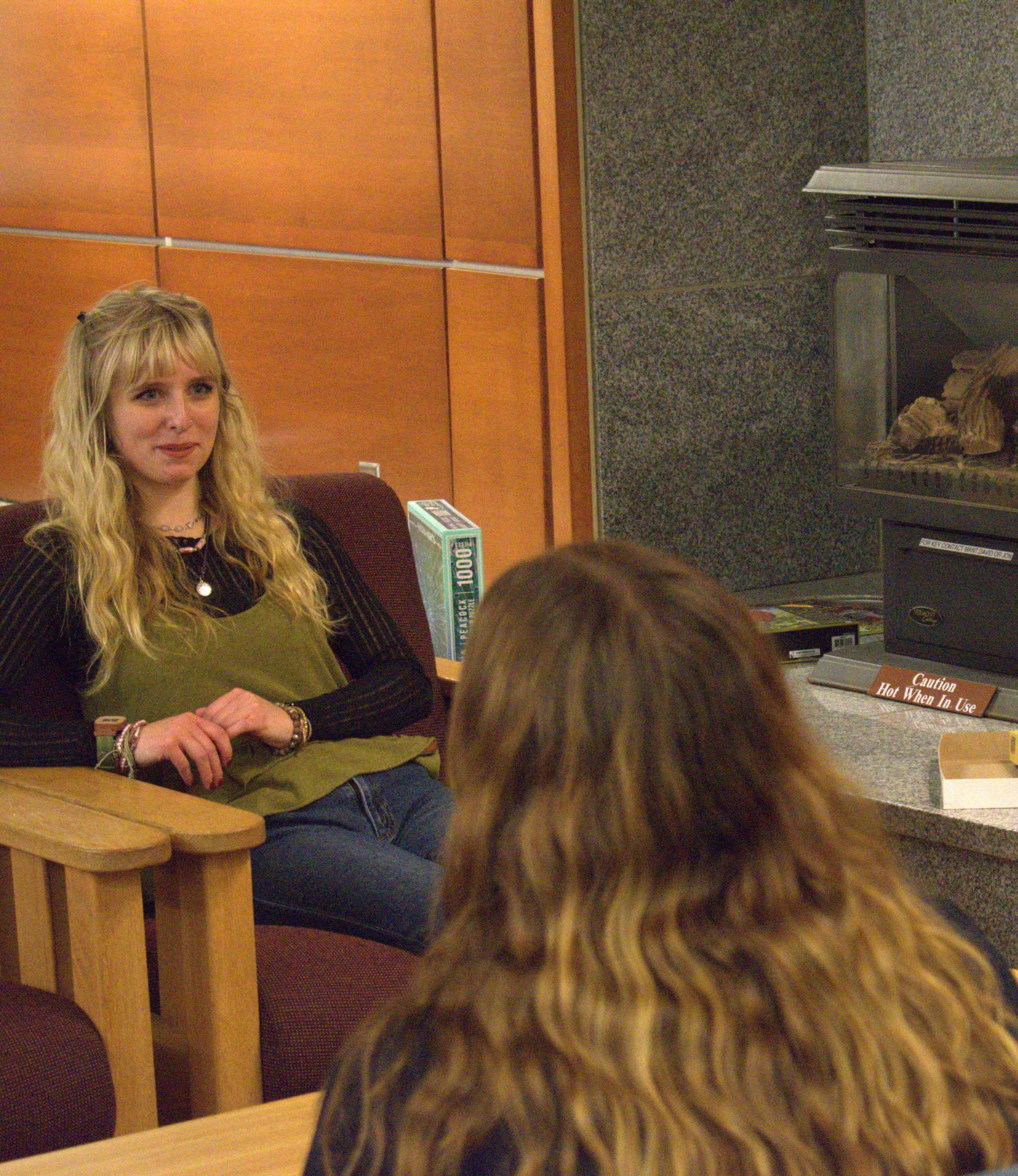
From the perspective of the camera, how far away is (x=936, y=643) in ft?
8.39

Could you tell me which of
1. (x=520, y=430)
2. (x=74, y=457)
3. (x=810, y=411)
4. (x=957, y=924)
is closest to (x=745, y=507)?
(x=810, y=411)

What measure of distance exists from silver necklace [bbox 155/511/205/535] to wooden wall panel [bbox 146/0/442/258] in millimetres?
1291

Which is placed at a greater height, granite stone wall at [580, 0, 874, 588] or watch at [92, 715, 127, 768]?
granite stone wall at [580, 0, 874, 588]

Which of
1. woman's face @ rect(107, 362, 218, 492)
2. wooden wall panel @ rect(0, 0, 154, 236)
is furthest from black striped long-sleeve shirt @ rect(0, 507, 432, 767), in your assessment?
wooden wall panel @ rect(0, 0, 154, 236)

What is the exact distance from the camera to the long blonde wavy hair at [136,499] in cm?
197

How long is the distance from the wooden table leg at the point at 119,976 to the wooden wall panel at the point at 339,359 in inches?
68.9

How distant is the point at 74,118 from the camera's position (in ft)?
13.5

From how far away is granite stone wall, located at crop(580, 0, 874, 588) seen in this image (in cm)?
294

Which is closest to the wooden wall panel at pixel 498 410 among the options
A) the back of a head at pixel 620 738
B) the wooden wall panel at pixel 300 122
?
the wooden wall panel at pixel 300 122

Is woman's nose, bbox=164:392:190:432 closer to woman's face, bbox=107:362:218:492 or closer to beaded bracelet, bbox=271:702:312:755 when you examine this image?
woman's face, bbox=107:362:218:492

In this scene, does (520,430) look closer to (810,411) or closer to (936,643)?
(810,411)

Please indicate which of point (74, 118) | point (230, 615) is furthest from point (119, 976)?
point (74, 118)

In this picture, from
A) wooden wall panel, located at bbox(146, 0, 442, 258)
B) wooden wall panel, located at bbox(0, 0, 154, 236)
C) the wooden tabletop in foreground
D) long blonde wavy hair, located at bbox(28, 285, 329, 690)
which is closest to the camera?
the wooden tabletop in foreground

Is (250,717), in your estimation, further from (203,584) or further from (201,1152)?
(201,1152)
